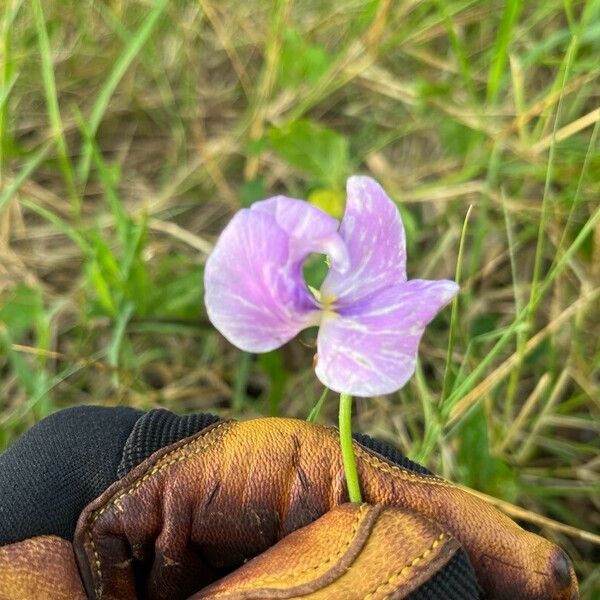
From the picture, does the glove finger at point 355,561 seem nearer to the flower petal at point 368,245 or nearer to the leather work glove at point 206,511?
the leather work glove at point 206,511

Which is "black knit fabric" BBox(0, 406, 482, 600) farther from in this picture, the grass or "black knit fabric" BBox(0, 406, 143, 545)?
the grass

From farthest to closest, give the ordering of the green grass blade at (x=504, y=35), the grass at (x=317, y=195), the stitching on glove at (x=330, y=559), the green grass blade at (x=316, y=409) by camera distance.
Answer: the grass at (x=317, y=195), the green grass blade at (x=504, y=35), the green grass blade at (x=316, y=409), the stitching on glove at (x=330, y=559)

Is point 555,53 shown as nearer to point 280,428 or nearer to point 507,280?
point 507,280

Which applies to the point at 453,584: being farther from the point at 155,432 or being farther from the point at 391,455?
the point at 155,432

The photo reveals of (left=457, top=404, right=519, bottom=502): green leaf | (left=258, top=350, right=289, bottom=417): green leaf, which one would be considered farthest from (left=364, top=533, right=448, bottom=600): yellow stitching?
(left=258, top=350, right=289, bottom=417): green leaf

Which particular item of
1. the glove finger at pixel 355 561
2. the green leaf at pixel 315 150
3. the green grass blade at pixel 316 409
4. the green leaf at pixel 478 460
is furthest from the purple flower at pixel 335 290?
the green leaf at pixel 315 150

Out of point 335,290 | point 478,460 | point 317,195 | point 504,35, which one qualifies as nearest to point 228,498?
point 335,290
